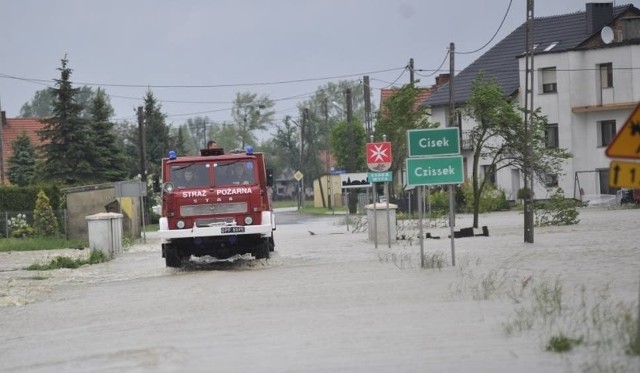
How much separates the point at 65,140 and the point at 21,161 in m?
15.4

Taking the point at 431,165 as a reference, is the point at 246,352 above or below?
below

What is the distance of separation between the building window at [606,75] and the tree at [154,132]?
3533cm

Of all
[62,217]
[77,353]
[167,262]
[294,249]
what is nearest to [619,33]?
[62,217]

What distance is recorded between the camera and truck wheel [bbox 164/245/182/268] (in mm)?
25530

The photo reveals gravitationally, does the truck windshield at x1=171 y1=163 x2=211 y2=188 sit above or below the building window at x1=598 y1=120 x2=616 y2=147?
below

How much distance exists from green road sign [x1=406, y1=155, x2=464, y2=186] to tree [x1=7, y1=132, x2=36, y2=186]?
5730 cm

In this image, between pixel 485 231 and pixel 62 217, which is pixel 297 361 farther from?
pixel 62 217

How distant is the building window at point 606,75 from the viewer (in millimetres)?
67188

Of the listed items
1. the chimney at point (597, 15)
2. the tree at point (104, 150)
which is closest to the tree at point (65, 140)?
the tree at point (104, 150)

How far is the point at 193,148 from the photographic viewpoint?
188875mm

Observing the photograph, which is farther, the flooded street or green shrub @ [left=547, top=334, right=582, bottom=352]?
the flooded street

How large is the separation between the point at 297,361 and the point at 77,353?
3009 mm

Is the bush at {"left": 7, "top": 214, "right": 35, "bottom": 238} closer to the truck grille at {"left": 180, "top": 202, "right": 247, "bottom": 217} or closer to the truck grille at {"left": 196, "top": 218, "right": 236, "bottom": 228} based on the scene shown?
the truck grille at {"left": 180, "top": 202, "right": 247, "bottom": 217}

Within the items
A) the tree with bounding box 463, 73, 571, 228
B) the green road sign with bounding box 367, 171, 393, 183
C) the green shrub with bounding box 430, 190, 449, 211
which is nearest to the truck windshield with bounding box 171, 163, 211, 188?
the green road sign with bounding box 367, 171, 393, 183
